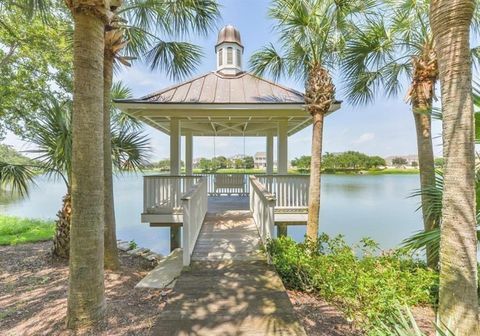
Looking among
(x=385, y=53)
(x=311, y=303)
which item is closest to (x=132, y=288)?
(x=311, y=303)

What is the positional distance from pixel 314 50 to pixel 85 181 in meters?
5.55

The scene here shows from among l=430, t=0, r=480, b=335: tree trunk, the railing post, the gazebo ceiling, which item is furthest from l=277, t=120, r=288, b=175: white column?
l=430, t=0, r=480, b=335: tree trunk

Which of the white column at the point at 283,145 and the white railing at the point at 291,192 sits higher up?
the white column at the point at 283,145

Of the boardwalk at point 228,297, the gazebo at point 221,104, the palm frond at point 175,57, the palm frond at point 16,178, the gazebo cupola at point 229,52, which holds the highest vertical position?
the gazebo cupola at point 229,52

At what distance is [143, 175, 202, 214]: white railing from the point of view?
7414 mm

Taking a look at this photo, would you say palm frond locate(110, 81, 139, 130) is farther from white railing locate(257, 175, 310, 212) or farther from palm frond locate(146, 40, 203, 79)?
white railing locate(257, 175, 310, 212)

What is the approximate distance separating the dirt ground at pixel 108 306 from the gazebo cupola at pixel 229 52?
26.9 feet

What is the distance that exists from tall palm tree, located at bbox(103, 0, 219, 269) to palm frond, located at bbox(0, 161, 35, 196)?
1755 millimetres

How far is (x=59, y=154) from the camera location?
5.12 m

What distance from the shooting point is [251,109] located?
722 centimetres

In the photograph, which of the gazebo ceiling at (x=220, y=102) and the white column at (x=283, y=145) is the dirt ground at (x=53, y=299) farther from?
the white column at (x=283, y=145)

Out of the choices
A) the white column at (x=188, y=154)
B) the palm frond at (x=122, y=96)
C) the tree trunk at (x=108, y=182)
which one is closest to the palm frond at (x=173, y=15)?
the tree trunk at (x=108, y=182)

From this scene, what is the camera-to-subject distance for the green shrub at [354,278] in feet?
11.7

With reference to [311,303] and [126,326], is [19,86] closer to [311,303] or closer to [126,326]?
[126,326]
